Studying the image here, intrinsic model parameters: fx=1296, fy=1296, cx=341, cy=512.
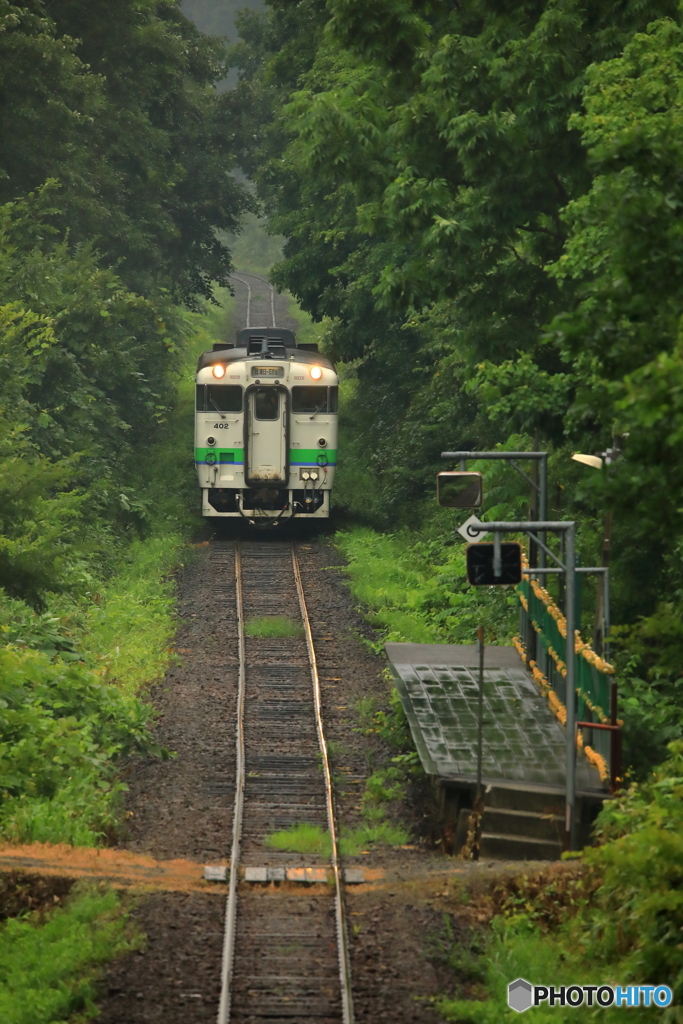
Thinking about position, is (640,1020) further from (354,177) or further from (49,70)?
(49,70)

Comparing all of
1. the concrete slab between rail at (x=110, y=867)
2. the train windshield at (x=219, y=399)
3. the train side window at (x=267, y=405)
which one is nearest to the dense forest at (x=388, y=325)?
the concrete slab between rail at (x=110, y=867)

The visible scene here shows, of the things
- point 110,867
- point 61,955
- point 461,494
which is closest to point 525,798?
point 110,867

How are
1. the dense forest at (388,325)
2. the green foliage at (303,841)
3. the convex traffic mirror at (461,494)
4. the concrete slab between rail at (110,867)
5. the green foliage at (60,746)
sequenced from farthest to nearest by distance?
the convex traffic mirror at (461,494)
the green foliage at (60,746)
the green foliage at (303,841)
the concrete slab between rail at (110,867)
the dense forest at (388,325)

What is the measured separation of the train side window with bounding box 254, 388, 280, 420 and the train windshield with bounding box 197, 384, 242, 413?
34 centimetres

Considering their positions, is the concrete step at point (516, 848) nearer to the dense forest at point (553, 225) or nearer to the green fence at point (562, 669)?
the green fence at point (562, 669)

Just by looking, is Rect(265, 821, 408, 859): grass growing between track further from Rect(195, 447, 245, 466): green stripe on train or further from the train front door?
Rect(195, 447, 245, 466): green stripe on train

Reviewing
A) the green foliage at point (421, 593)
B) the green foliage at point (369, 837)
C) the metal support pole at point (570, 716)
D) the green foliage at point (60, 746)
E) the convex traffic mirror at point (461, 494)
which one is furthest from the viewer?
the green foliage at point (421, 593)

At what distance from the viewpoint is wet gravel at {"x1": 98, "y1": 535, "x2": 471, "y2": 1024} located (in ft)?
30.0

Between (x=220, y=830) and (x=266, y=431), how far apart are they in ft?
41.9

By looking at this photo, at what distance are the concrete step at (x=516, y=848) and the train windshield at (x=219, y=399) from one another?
1372cm

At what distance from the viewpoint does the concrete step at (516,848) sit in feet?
38.5

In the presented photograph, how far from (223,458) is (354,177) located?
6.69 m

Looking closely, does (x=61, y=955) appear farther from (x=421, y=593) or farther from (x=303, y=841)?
(x=421, y=593)

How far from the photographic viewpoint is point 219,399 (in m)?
24.2
